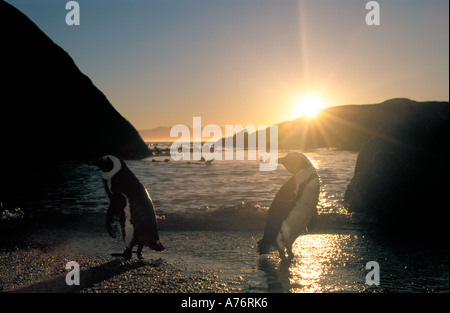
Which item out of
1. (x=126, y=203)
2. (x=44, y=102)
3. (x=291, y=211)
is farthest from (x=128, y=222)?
(x=44, y=102)

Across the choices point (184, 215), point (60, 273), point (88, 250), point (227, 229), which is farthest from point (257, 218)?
point (60, 273)

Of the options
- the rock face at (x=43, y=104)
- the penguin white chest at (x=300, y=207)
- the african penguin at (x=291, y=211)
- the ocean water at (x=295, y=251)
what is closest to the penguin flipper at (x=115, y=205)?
the ocean water at (x=295, y=251)

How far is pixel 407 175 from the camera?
9.70 m

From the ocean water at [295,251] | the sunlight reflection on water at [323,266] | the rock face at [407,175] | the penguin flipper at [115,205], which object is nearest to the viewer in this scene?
the sunlight reflection on water at [323,266]

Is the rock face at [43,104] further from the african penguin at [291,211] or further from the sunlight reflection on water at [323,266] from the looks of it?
the african penguin at [291,211]

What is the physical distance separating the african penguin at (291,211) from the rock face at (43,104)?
157 ft

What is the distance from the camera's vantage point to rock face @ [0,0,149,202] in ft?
161

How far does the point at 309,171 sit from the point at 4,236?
7691 mm

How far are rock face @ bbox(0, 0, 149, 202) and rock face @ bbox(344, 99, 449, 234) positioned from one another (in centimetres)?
4677

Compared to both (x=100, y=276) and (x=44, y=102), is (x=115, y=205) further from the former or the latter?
(x=44, y=102)

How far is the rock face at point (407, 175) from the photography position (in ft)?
30.1

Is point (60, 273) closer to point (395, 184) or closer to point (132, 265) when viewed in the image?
point (132, 265)

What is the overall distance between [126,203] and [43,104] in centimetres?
5512
